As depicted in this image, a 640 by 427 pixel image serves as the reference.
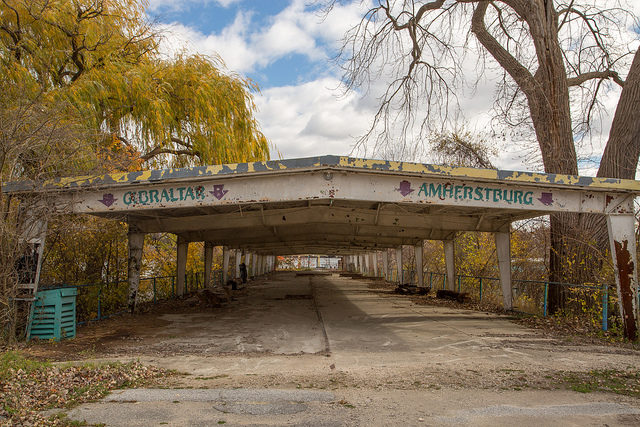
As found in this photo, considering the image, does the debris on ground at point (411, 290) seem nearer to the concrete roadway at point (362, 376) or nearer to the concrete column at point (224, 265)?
the concrete column at point (224, 265)

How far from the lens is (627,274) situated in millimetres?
10523

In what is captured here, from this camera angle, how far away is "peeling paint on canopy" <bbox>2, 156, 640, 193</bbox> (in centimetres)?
988

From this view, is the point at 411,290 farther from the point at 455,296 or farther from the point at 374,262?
the point at 374,262

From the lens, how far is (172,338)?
36.1ft

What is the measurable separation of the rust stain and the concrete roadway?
1.40m

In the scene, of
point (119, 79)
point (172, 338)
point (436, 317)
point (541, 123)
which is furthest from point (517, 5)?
point (172, 338)

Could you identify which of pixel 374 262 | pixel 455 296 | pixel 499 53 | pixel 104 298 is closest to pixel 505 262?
pixel 455 296

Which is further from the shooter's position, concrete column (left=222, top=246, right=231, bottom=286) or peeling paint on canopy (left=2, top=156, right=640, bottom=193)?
concrete column (left=222, top=246, right=231, bottom=286)

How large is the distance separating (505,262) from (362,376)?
10.5 m

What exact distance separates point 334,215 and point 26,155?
900 cm

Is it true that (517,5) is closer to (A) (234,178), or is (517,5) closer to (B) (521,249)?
(B) (521,249)

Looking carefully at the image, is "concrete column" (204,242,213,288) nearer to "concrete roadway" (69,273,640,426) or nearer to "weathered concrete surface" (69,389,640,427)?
"concrete roadway" (69,273,640,426)

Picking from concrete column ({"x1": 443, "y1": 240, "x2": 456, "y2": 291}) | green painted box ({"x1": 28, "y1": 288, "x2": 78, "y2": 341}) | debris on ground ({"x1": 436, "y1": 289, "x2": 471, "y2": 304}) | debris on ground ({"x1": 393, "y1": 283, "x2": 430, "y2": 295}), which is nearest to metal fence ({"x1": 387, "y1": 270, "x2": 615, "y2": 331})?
concrete column ({"x1": 443, "y1": 240, "x2": 456, "y2": 291})

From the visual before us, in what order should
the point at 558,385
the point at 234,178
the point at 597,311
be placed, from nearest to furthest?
the point at 558,385, the point at 234,178, the point at 597,311
